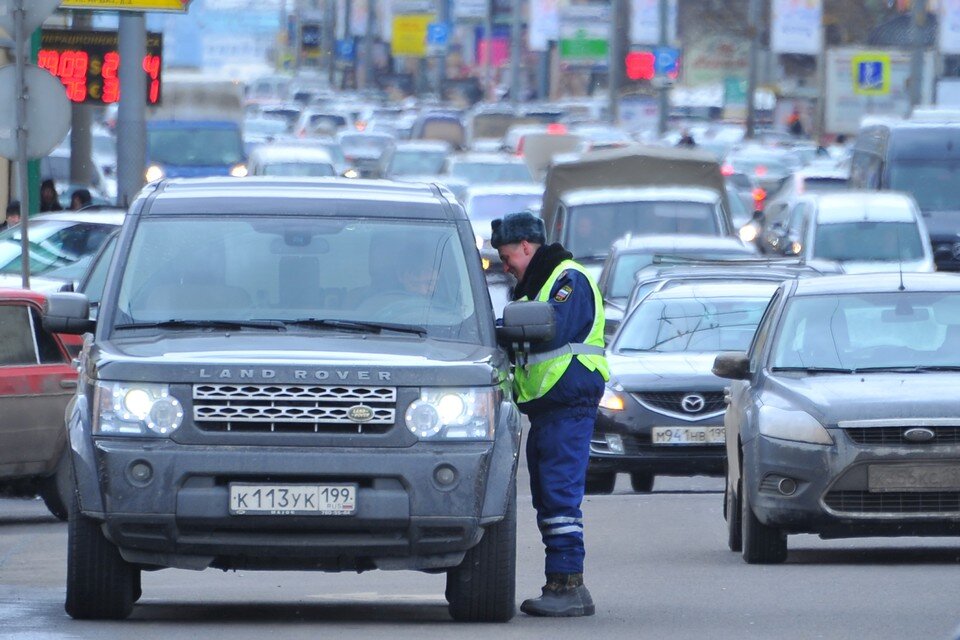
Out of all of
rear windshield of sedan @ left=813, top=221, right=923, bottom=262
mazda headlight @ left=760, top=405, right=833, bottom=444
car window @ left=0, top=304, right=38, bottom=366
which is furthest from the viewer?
rear windshield of sedan @ left=813, top=221, right=923, bottom=262

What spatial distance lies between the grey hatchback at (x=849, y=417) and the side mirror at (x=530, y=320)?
2.29 metres

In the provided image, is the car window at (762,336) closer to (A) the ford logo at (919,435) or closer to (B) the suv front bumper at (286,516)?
(A) the ford logo at (919,435)

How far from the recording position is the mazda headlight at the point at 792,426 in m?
10.8

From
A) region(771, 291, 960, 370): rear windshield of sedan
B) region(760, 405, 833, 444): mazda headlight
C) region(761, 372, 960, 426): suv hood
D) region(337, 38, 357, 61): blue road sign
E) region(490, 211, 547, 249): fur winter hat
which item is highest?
region(490, 211, 547, 249): fur winter hat

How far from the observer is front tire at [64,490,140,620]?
8.59m

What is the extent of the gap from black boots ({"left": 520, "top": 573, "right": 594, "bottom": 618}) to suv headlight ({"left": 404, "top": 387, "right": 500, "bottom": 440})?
1026 millimetres

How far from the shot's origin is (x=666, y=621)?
909cm

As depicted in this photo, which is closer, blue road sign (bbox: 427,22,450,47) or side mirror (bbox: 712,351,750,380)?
side mirror (bbox: 712,351,750,380)

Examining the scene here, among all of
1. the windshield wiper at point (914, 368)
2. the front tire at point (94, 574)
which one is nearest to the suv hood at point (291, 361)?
the front tire at point (94, 574)

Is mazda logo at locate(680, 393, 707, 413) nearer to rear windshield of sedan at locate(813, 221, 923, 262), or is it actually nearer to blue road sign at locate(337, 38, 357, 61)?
rear windshield of sedan at locate(813, 221, 923, 262)

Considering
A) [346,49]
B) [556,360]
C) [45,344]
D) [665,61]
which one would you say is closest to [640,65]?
[665,61]

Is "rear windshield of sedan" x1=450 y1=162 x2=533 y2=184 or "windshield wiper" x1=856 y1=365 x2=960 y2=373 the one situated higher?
"windshield wiper" x1=856 y1=365 x2=960 y2=373

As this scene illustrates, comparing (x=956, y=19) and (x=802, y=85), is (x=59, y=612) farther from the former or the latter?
(x=802, y=85)

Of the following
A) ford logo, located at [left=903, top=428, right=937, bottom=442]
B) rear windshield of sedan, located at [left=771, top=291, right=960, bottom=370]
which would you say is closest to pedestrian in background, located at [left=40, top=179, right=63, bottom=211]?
rear windshield of sedan, located at [left=771, top=291, right=960, bottom=370]
